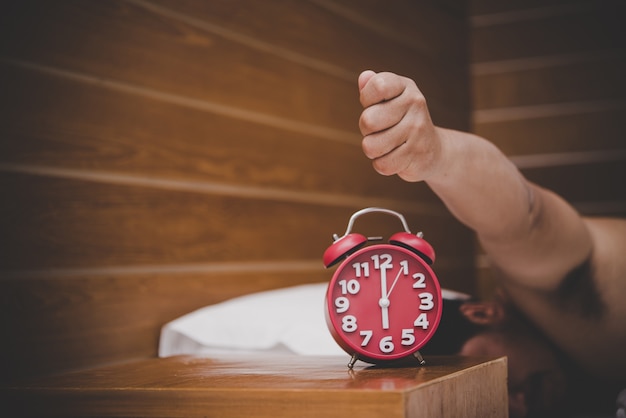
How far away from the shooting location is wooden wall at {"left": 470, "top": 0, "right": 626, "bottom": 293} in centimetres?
274

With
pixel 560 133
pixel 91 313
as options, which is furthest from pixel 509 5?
pixel 91 313

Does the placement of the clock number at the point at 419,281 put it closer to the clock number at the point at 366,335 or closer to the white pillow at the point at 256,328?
the clock number at the point at 366,335

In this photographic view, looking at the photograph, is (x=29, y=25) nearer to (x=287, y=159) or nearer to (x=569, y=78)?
(x=287, y=159)

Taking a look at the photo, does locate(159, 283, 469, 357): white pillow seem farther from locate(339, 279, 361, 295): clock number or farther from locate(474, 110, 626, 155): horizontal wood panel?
locate(474, 110, 626, 155): horizontal wood panel

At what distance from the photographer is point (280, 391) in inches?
32.3

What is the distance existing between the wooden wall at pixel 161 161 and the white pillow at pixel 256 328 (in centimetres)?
9

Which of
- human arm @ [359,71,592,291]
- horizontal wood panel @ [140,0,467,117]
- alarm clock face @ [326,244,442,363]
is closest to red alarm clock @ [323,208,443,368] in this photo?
alarm clock face @ [326,244,442,363]

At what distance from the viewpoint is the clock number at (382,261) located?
97 centimetres

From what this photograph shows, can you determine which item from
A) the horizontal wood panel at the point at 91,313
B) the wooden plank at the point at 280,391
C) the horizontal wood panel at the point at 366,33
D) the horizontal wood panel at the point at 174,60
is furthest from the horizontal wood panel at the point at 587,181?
the wooden plank at the point at 280,391

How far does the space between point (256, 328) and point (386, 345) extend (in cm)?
54

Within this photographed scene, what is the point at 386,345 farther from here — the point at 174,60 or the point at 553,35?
the point at 553,35

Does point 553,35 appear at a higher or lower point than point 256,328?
higher

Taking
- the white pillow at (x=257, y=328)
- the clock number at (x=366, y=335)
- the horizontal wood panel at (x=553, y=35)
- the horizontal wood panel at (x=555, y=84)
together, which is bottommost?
the white pillow at (x=257, y=328)

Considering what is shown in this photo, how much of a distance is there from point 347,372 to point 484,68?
224cm
